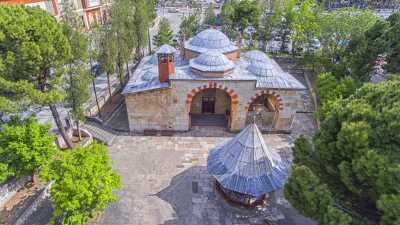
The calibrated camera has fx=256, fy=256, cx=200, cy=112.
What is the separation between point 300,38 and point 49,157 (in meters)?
36.8

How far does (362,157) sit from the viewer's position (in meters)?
10.4

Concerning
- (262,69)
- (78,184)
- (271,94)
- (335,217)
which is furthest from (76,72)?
(335,217)

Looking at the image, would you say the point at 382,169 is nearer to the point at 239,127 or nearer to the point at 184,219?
the point at 184,219

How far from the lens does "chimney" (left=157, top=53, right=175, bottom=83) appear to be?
24.8 meters

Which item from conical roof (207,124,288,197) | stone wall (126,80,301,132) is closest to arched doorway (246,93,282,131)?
stone wall (126,80,301,132)

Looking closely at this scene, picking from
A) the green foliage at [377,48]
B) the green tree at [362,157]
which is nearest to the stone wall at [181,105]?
the green foliage at [377,48]

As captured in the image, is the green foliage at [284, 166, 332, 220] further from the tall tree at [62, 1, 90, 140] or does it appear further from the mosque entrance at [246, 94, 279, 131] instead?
the tall tree at [62, 1, 90, 140]

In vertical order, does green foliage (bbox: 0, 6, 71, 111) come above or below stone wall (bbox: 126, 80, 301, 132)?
above

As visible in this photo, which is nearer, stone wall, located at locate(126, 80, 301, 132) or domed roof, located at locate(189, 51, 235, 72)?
domed roof, located at locate(189, 51, 235, 72)

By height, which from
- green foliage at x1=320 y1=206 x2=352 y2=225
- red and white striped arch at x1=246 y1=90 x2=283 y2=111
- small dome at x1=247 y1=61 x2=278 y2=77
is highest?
small dome at x1=247 y1=61 x2=278 y2=77

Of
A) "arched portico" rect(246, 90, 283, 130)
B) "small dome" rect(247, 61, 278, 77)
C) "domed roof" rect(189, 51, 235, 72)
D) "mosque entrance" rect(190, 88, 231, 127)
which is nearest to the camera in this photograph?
"domed roof" rect(189, 51, 235, 72)

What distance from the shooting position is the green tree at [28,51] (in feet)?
52.1

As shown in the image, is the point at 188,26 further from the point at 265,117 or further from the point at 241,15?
the point at 265,117

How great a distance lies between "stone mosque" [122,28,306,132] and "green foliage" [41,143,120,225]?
10.0m
